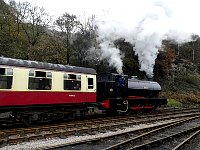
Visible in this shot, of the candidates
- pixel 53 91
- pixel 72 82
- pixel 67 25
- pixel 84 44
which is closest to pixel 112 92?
pixel 72 82

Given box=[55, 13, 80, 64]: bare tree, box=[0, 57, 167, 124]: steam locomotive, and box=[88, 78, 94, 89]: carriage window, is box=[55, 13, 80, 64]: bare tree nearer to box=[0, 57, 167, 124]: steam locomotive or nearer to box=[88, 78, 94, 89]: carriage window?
box=[0, 57, 167, 124]: steam locomotive

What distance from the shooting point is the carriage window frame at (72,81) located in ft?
62.0

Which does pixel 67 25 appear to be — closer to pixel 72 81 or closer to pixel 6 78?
pixel 72 81

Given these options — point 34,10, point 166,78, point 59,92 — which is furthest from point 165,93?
point 59,92

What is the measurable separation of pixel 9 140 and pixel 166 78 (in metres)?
39.0

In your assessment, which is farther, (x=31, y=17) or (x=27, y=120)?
(x=31, y=17)

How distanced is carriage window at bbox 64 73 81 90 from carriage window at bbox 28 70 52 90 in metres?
1.41

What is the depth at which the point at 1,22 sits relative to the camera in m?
37.7

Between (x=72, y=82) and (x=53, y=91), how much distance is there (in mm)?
1795

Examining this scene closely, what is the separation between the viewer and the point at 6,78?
15227mm

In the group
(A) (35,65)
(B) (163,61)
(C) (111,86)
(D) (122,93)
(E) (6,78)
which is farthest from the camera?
(B) (163,61)

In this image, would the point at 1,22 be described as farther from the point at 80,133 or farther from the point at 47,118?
the point at 80,133

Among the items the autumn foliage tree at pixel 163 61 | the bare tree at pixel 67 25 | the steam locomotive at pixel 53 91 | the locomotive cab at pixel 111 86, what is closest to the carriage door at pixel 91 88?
the steam locomotive at pixel 53 91

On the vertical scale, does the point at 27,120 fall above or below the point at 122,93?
below
